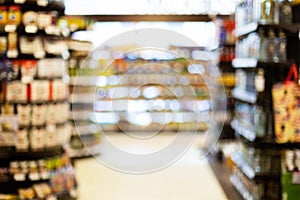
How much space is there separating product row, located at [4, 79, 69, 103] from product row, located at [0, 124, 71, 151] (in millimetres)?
282

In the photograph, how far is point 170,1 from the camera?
911cm

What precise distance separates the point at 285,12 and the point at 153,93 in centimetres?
552

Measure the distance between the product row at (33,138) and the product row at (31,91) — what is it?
0.92 ft

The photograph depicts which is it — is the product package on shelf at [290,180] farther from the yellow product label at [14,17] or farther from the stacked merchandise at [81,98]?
the stacked merchandise at [81,98]

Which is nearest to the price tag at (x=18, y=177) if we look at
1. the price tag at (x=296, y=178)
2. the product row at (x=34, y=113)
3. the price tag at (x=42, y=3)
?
the product row at (x=34, y=113)

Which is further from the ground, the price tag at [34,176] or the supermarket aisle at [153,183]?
the price tag at [34,176]

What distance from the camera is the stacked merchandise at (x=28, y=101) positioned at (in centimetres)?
409

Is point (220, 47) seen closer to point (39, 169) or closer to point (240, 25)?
point (240, 25)

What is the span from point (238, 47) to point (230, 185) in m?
1.61

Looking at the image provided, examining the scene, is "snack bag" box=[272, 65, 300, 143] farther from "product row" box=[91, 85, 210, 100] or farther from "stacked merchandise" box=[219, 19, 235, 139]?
"product row" box=[91, 85, 210, 100]

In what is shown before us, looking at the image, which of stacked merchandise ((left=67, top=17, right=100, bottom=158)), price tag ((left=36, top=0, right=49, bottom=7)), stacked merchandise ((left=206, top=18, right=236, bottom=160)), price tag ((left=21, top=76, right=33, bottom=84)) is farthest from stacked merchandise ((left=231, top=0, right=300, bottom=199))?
stacked merchandise ((left=67, top=17, right=100, bottom=158))

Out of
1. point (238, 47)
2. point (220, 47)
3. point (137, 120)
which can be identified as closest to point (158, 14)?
point (137, 120)

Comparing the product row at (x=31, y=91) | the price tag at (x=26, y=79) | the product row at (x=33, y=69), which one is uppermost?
the product row at (x=33, y=69)

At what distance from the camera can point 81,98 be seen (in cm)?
679
